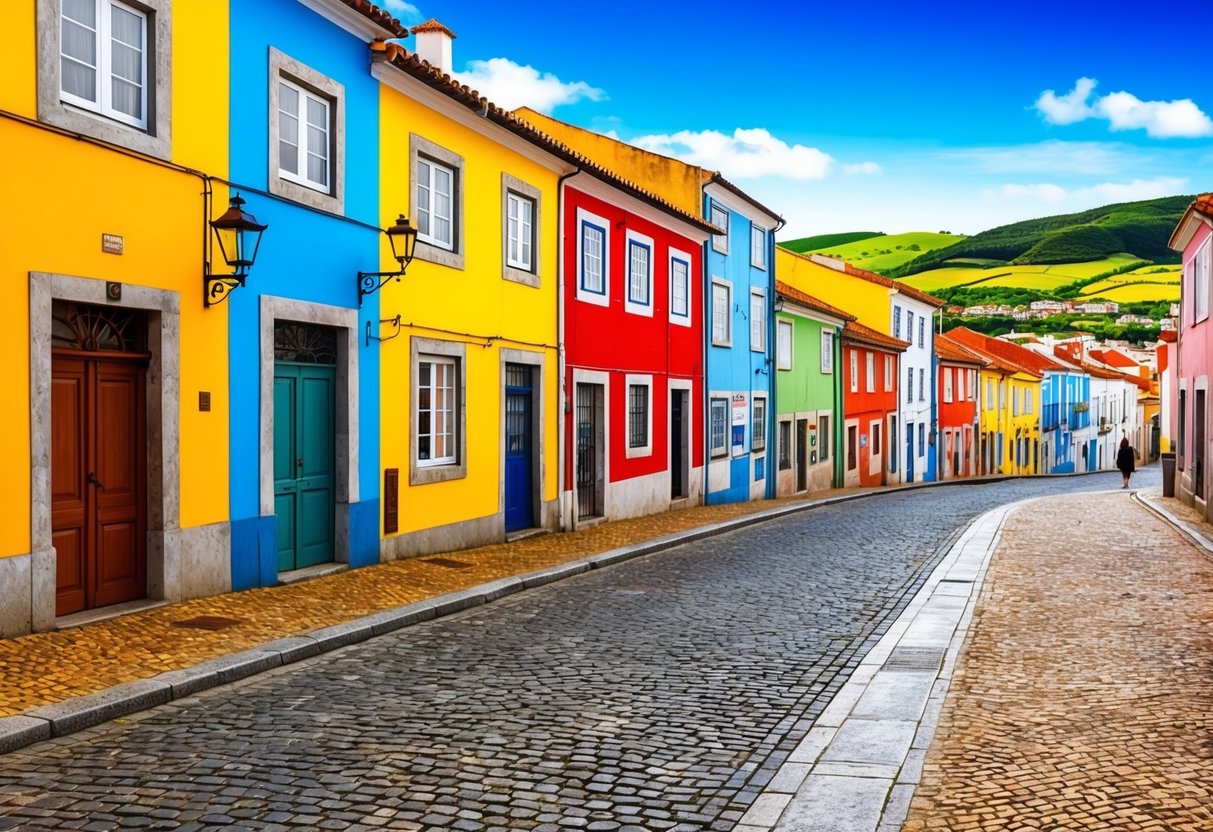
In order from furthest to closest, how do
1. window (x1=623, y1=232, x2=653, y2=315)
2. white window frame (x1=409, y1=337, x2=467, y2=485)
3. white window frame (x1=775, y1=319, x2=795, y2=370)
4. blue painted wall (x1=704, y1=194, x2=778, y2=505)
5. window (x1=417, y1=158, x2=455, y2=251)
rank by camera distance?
white window frame (x1=775, y1=319, x2=795, y2=370)
blue painted wall (x1=704, y1=194, x2=778, y2=505)
window (x1=623, y1=232, x2=653, y2=315)
window (x1=417, y1=158, x2=455, y2=251)
white window frame (x1=409, y1=337, x2=467, y2=485)

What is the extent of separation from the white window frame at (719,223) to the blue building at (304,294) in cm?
1325

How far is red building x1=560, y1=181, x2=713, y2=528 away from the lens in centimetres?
1822

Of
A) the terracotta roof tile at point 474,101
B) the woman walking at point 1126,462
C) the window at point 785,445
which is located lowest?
the woman walking at point 1126,462

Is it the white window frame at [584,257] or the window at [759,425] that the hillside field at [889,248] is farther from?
the white window frame at [584,257]

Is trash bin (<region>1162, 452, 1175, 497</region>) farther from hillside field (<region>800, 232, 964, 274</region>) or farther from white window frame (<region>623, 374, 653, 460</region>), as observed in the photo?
hillside field (<region>800, 232, 964, 274</region>)

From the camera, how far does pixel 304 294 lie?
37.8 feet

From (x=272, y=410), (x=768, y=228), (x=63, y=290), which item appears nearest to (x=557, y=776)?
(x=63, y=290)

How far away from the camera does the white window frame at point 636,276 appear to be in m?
20.3

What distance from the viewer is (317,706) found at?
673 centimetres

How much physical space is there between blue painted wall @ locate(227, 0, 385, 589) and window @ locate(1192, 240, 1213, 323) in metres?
15.1

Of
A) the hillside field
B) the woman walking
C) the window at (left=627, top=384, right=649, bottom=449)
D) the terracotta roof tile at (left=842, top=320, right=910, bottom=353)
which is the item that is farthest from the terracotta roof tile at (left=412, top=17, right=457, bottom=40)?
the hillside field

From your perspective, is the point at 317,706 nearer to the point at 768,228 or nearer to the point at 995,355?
the point at 768,228

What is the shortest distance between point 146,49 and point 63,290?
2.32 metres

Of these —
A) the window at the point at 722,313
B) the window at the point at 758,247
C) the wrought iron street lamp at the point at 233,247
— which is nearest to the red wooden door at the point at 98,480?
the wrought iron street lamp at the point at 233,247
